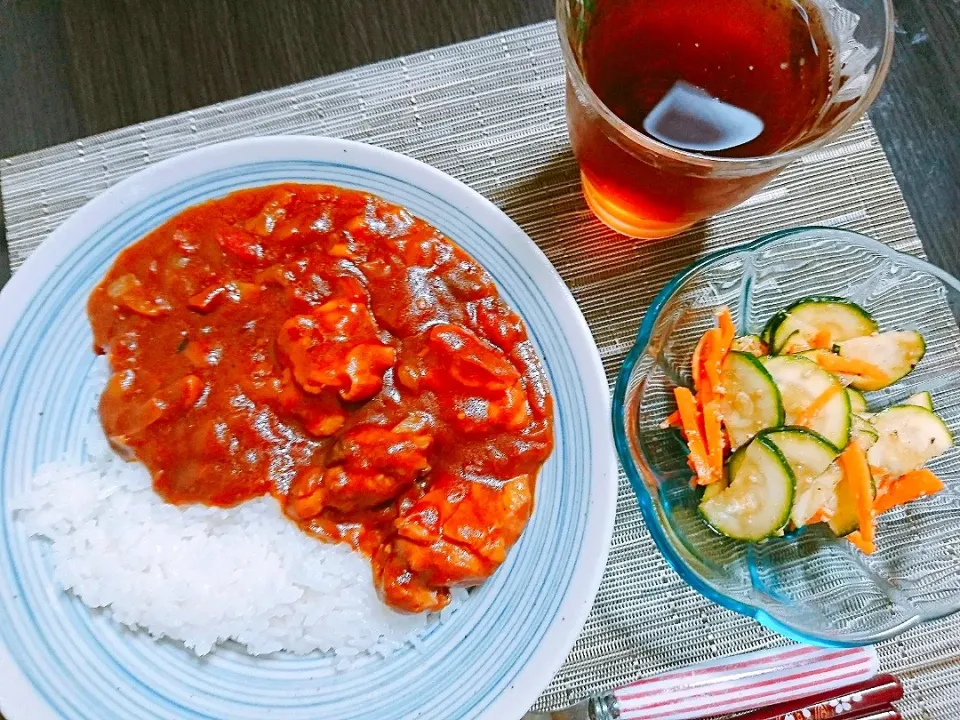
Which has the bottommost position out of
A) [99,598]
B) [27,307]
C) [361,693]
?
[361,693]

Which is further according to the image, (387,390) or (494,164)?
(494,164)

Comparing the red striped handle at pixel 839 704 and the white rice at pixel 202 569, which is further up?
the white rice at pixel 202 569

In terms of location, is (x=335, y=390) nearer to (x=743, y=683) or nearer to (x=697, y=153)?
(x=697, y=153)

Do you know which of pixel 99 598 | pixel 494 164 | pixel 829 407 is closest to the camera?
pixel 829 407

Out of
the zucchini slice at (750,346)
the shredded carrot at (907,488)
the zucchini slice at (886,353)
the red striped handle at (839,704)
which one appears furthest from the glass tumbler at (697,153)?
the red striped handle at (839,704)

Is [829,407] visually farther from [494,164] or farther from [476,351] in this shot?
[494,164]

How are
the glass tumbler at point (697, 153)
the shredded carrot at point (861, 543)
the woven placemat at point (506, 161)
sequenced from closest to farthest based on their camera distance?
the glass tumbler at point (697, 153)
the shredded carrot at point (861, 543)
the woven placemat at point (506, 161)

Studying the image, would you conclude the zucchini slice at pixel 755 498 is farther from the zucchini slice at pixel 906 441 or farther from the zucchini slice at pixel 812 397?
the zucchini slice at pixel 906 441

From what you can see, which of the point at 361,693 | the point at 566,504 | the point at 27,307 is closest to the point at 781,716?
the point at 566,504

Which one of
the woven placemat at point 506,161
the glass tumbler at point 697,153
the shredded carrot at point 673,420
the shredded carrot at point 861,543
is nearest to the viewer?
the glass tumbler at point 697,153
